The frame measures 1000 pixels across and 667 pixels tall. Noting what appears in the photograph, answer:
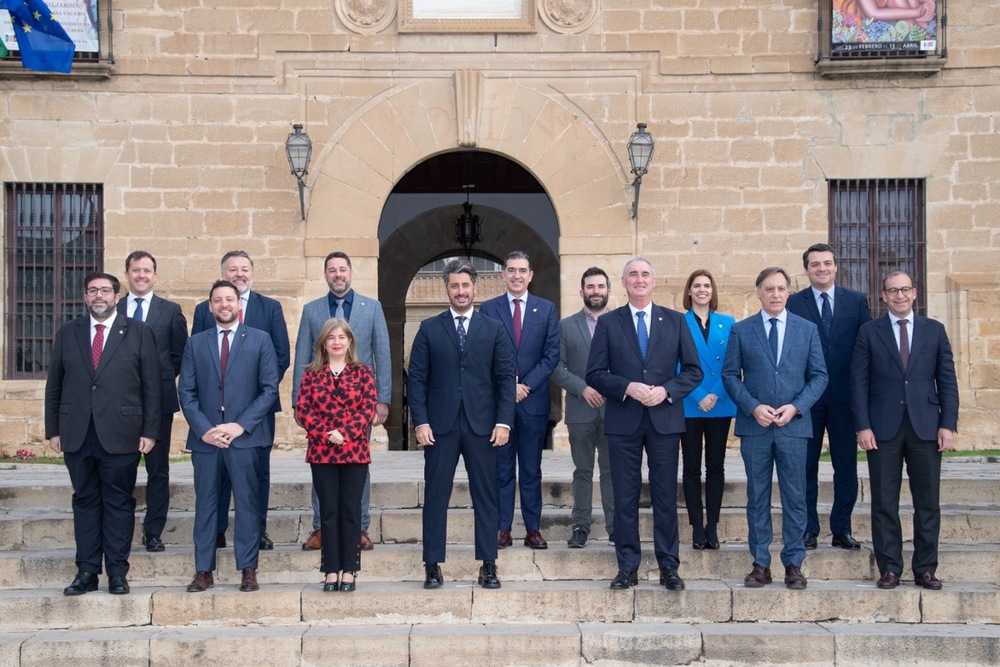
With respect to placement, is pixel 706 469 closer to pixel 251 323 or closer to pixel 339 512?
pixel 339 512

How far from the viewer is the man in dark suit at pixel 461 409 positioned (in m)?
7.16

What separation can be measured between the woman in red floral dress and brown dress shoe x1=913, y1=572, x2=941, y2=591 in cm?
339

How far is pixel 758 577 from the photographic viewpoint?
715 cm

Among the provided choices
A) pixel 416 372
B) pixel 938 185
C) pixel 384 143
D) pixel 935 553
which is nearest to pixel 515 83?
pixel 384 143

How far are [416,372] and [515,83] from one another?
6017 mm

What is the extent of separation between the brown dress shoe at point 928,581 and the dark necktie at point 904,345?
126cm

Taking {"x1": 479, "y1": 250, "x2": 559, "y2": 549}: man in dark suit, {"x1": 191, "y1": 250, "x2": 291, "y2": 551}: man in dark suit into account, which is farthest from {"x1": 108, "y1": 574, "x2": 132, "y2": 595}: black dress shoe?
{"x1": 479, "y1": 250, "x2": 559, "y2": 549}: man in dark suit

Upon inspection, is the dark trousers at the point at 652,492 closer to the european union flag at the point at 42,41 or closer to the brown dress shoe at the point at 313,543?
the brown dress shoe at the point at 313,543

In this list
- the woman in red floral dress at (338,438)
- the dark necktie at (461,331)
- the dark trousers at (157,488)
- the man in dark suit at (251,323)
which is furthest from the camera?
the dark trousers at (157,488)

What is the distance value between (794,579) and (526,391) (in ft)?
6.66

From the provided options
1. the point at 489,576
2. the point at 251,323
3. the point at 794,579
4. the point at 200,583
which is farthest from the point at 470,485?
the point at 794,579

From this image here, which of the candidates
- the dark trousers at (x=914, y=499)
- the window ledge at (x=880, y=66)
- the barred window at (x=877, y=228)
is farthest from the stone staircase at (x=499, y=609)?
the window ledge at (x=880, y=66)

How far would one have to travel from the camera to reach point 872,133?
40.9 feet

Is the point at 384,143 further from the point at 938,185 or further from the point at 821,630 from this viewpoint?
the point at 821,630
